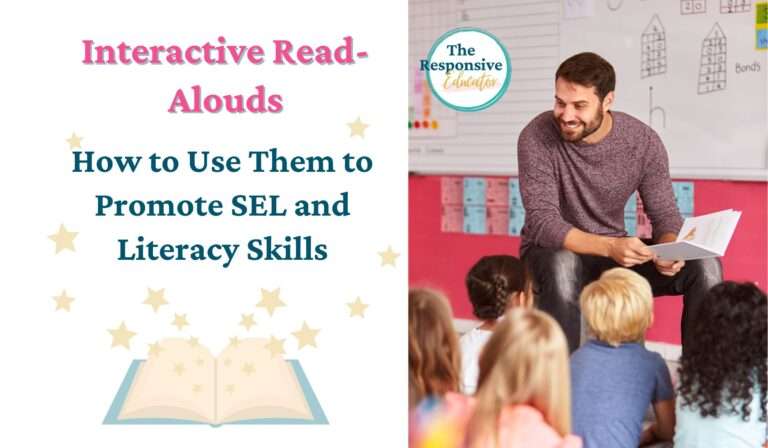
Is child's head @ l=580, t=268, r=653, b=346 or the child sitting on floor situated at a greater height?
child's head @ l=580, t=268, r=653, b=346

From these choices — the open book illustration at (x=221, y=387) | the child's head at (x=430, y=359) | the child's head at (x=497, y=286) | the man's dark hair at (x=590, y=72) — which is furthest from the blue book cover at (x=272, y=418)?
the man's dark hair at (x=590, y=72)

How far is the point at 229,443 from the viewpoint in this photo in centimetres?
167

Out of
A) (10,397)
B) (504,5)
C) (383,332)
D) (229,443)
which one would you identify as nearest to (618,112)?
(504,5)

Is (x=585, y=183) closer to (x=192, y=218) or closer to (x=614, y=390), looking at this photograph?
(x=614, y=390)

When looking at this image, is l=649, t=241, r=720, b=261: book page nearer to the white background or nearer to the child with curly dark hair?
the child with curly dark hair

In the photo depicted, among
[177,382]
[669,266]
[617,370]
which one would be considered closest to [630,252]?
[669,266]

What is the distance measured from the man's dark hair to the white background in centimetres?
28

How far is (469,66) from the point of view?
174 centimetres

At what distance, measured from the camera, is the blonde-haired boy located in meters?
1.68

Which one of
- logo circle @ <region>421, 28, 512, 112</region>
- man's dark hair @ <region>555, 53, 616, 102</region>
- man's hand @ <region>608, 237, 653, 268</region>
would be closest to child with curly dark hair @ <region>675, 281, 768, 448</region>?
man's hand @ <region>608, 237, 653, 268</region>

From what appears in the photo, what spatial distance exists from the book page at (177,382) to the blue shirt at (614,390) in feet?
1.76

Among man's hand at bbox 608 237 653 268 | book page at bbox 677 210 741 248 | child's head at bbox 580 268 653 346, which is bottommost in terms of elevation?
child's head at bbox 580 268 653 346

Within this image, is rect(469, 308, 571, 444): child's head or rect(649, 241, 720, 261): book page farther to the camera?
rect(649, 241, 720, 261): book page

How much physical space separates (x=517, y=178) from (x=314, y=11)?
0.43 metres
